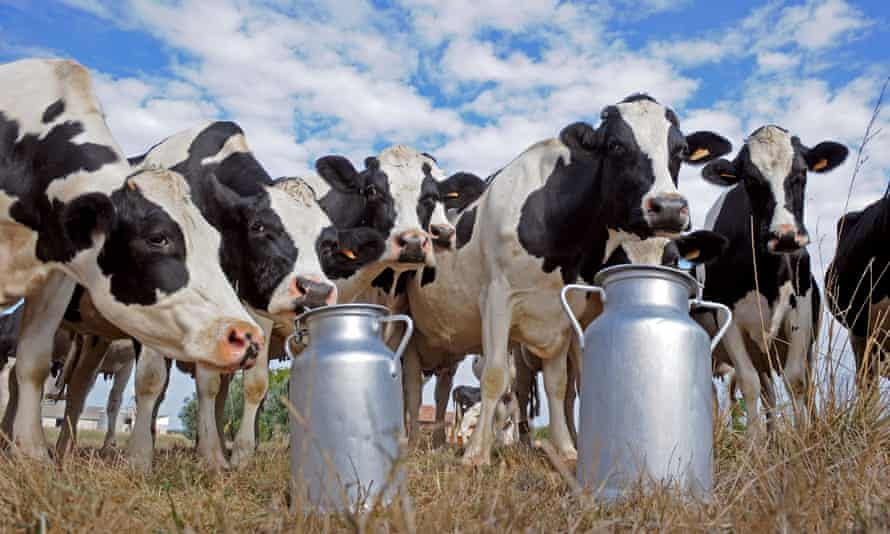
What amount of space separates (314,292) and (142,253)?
124 cm

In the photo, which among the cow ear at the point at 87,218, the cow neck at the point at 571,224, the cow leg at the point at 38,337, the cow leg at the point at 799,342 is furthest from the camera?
the cow leg at the point at 799,342

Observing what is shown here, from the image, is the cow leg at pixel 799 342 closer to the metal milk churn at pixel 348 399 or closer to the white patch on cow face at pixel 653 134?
the white patch on cow face at pixel 653 134

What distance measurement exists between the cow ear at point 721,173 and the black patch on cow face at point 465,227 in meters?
1.93

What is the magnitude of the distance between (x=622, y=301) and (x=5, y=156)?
354 centimetres

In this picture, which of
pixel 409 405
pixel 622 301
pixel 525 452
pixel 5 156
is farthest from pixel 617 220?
pixel 5 156

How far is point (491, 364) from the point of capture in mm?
6062

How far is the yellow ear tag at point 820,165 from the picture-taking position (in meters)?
7.37

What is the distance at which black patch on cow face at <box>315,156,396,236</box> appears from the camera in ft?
24.4

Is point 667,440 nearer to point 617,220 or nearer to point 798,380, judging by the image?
point 617,220

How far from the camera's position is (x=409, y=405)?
833cm

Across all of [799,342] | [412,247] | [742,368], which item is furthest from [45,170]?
[799,342]

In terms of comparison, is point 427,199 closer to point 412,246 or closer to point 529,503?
point 412,246

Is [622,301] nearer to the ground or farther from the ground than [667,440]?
farther from the ground

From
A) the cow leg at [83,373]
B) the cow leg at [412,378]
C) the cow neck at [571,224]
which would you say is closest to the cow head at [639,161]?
the cow neck at [571,224]
